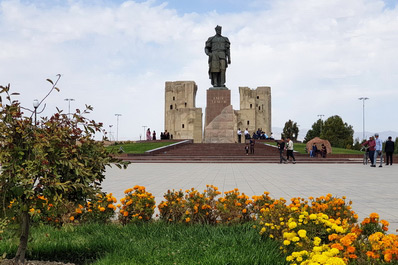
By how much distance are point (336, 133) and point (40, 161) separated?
6426 cm

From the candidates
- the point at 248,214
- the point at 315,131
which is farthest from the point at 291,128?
the point at 248,214

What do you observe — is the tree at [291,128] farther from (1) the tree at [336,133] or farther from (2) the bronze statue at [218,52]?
(2) the bronze statue at [218,52]

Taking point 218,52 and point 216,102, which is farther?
point 216,102

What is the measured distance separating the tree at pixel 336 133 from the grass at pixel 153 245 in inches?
2368

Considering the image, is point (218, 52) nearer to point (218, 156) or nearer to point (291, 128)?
point (218, 156)

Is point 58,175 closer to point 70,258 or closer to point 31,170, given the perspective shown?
point 31,170

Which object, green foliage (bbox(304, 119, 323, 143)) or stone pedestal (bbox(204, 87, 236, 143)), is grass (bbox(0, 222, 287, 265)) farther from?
green foliage (bbox(304, 119, 323, 143))

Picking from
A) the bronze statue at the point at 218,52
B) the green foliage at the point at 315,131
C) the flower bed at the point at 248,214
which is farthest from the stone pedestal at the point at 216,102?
the green foliage at the point at 315,131

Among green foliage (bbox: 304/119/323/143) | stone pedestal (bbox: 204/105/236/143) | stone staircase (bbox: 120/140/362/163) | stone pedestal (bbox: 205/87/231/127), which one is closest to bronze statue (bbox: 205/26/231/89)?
stone pedestal (bbox: 205/87/231/127)

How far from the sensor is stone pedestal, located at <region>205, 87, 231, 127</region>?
104ft

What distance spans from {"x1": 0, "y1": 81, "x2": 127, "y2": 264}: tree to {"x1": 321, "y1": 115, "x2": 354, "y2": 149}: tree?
61.2m

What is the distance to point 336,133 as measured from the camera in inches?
2470

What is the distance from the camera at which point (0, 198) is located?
3.23 meters

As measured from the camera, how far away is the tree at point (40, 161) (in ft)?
10.2
